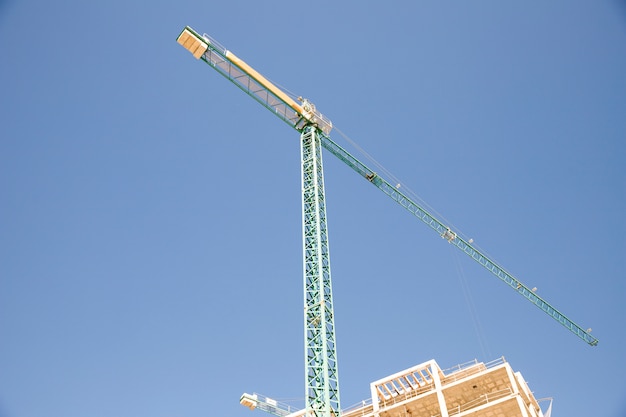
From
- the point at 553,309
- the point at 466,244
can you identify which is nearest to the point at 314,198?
the point at 466,244

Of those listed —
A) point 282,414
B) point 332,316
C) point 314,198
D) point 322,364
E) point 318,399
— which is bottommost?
point 318,399

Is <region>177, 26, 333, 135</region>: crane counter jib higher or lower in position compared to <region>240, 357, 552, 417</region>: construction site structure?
higher

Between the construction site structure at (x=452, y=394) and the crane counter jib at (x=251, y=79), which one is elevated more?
the crane counter jib at (x=251, y=79)

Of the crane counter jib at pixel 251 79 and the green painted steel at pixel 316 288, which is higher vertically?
the crane counter jib at pixel 251 79

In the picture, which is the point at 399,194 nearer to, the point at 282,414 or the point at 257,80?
the point at 257,80

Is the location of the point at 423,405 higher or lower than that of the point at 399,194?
lower

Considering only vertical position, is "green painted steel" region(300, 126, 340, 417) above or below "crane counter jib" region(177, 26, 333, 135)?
below

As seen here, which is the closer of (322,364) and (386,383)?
(322,364)

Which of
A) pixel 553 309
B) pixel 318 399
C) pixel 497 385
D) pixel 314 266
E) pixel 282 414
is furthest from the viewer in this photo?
pixel 553 309

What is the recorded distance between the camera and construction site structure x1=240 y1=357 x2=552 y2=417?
141ft

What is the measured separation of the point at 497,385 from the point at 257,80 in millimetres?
30421

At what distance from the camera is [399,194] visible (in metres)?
61.8

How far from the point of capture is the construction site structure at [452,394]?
43000mm

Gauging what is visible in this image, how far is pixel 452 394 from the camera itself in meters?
45.8
